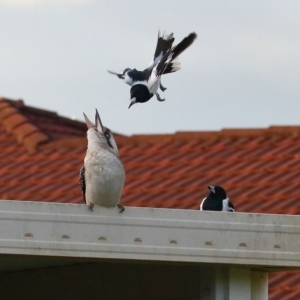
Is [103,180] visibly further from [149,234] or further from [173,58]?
[173,58]

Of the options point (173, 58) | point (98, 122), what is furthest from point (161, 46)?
point (98, 122)

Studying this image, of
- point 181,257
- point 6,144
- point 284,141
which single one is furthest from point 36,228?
point 6,144

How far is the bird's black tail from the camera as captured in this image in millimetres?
8781

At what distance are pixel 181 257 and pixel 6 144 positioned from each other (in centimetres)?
726

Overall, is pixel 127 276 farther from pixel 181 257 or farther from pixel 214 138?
pixel 214 138

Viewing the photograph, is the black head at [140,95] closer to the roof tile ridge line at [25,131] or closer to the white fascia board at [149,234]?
the white fascia board at [149,234]

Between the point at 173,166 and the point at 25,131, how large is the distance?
86.2 inches

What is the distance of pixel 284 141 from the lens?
11.4m

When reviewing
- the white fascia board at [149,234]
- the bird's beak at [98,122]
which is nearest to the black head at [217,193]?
the bird's beak at [98,122]

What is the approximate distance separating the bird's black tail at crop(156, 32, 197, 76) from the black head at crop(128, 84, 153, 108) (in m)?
0.23

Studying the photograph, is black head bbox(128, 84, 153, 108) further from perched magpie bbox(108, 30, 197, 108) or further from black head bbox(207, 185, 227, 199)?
black head bbox(207, 185, 227, 199)

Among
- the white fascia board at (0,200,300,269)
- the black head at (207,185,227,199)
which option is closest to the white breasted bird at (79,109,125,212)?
the white fascia board at (0,200,300,269)

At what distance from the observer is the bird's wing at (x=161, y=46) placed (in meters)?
8.94

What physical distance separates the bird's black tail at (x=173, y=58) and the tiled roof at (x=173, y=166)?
141cm
